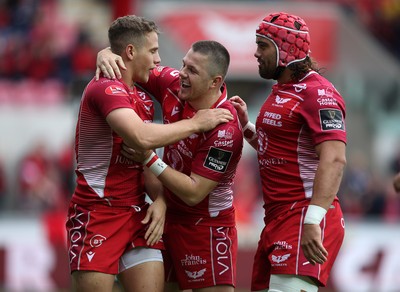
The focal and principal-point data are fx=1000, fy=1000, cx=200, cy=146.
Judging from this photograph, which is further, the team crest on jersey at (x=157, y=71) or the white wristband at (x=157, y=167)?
the team crest on jersey at (x=157, y=71)

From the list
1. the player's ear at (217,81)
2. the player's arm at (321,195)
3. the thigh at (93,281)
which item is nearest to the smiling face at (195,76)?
the player's ear at (217,81)

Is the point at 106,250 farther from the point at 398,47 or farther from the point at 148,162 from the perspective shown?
the point at 398,47

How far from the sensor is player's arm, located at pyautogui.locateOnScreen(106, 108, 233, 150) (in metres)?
6.67

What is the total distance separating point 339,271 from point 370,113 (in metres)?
6.73

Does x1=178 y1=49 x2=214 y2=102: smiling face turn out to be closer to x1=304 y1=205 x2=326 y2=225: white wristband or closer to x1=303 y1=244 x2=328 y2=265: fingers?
x1=304 y1=205 x2=326 y2=225: white wristband

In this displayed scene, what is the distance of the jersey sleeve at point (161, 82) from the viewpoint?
295 inches

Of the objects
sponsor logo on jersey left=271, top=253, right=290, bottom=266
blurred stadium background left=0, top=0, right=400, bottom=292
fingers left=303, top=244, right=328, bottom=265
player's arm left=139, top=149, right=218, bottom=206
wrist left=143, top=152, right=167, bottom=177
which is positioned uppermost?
wrist left=143, top=152, right=167, bottom=177

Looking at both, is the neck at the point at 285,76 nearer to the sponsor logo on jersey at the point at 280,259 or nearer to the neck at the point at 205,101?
the neck at the point at 205,101

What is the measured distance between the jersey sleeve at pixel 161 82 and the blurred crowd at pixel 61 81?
6825 mm

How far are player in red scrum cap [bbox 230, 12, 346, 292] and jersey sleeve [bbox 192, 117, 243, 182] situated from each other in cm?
21

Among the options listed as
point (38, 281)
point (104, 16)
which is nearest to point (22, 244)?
point (38, 281)

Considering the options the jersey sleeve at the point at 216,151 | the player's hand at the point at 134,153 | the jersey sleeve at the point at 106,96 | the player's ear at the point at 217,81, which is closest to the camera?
the jersey sleeve at the point at 106,96

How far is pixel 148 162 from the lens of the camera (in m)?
6.96

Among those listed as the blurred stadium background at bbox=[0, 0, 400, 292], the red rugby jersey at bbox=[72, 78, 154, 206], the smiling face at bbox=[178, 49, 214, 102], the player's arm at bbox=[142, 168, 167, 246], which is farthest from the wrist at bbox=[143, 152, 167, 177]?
the blurred stadium background at bbox=[0, 0, 400, 292]
